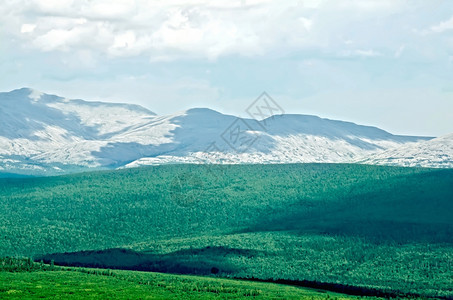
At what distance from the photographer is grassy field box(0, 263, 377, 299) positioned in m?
133

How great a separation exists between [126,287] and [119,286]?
181 cm

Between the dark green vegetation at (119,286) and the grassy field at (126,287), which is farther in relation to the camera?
the dark green vegetation at (119,286)

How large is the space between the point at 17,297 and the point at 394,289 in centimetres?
8045

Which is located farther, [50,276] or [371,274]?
[371,274]

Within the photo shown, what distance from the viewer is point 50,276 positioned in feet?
517

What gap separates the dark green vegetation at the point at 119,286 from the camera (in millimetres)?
133375

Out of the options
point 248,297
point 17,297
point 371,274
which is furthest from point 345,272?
point 17,297

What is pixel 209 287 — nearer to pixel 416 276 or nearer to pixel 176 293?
pixel 176 293

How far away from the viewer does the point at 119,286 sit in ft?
482

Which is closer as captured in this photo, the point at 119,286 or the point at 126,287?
the point at 126,287

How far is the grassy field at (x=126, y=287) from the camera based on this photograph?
132875 mm

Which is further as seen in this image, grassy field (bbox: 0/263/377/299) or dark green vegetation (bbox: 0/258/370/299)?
dark green vegetation (bbox: 0/258/370/299)

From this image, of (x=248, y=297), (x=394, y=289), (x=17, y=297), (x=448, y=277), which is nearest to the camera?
(x=17, y=297)

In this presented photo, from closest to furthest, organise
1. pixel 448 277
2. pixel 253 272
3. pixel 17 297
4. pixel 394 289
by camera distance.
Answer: pixel 17 297 < pixel 394 289 < pixel 448 277 < pixel 253 272
